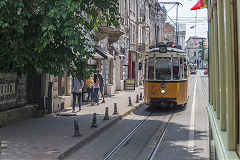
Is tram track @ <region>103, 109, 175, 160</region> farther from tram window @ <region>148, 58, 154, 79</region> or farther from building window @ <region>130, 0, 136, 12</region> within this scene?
building window @ <region>130, 0, 136, 12</region>

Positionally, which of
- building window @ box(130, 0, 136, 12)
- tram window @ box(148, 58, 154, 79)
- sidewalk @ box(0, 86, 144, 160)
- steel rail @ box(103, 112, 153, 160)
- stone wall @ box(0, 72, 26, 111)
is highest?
building window @ box(130, 0, 136, 12)

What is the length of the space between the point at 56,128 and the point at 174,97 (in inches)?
264

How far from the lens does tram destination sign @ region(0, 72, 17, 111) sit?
11219mm

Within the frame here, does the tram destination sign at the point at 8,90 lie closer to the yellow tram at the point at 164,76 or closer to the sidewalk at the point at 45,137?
the sidewalk at the point at 45,137

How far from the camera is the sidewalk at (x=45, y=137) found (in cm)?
718

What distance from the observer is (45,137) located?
9125 millimetres

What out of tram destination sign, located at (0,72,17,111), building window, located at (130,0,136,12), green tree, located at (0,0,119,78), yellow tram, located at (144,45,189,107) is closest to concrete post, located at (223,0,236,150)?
green tree, located at (0,0,119,78)

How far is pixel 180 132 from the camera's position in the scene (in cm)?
1052

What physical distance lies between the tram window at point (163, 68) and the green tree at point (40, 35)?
20.6 ft

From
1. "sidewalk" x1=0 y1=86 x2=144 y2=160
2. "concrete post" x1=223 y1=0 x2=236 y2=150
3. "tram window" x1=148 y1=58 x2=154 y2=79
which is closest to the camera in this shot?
"concrete post" x1=223 y1=0 x2=236 y2=150

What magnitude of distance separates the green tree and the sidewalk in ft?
5.76

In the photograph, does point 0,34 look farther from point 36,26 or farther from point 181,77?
A: point 181,77

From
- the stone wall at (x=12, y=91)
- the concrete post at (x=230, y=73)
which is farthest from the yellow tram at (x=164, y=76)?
the concrete post at (x=230, y=73)

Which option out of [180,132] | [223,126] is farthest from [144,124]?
[223,126]
